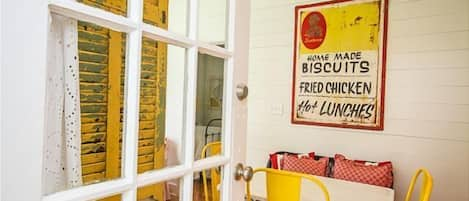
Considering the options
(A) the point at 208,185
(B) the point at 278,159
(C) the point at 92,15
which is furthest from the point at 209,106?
(B) the point at 278,159

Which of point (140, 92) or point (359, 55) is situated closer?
point (140, 92)

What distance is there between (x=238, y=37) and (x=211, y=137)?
0.33 m

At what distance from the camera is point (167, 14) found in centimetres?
80

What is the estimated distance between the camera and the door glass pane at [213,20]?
35.1 inches

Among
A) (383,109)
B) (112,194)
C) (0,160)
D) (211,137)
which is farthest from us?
(383,109)

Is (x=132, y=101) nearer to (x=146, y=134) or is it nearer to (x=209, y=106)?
(x=146, y=134)

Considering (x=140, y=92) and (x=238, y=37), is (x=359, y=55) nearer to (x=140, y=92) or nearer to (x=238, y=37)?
(x=238, y=37)

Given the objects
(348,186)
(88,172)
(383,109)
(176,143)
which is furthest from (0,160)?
(383,109)

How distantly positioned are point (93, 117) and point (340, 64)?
2.47m

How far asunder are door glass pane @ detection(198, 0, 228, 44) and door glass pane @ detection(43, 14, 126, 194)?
0.89 feet

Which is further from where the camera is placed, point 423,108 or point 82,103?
point 423,108

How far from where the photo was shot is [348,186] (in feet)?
6.68

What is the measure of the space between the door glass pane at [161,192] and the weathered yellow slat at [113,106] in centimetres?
9

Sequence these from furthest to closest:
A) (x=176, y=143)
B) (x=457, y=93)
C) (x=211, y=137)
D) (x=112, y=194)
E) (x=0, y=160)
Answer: (x=457, y=93) → (x=211, y=137) → (x=176, y=143) → (x=112, y=194) → (x=0, y=160)
